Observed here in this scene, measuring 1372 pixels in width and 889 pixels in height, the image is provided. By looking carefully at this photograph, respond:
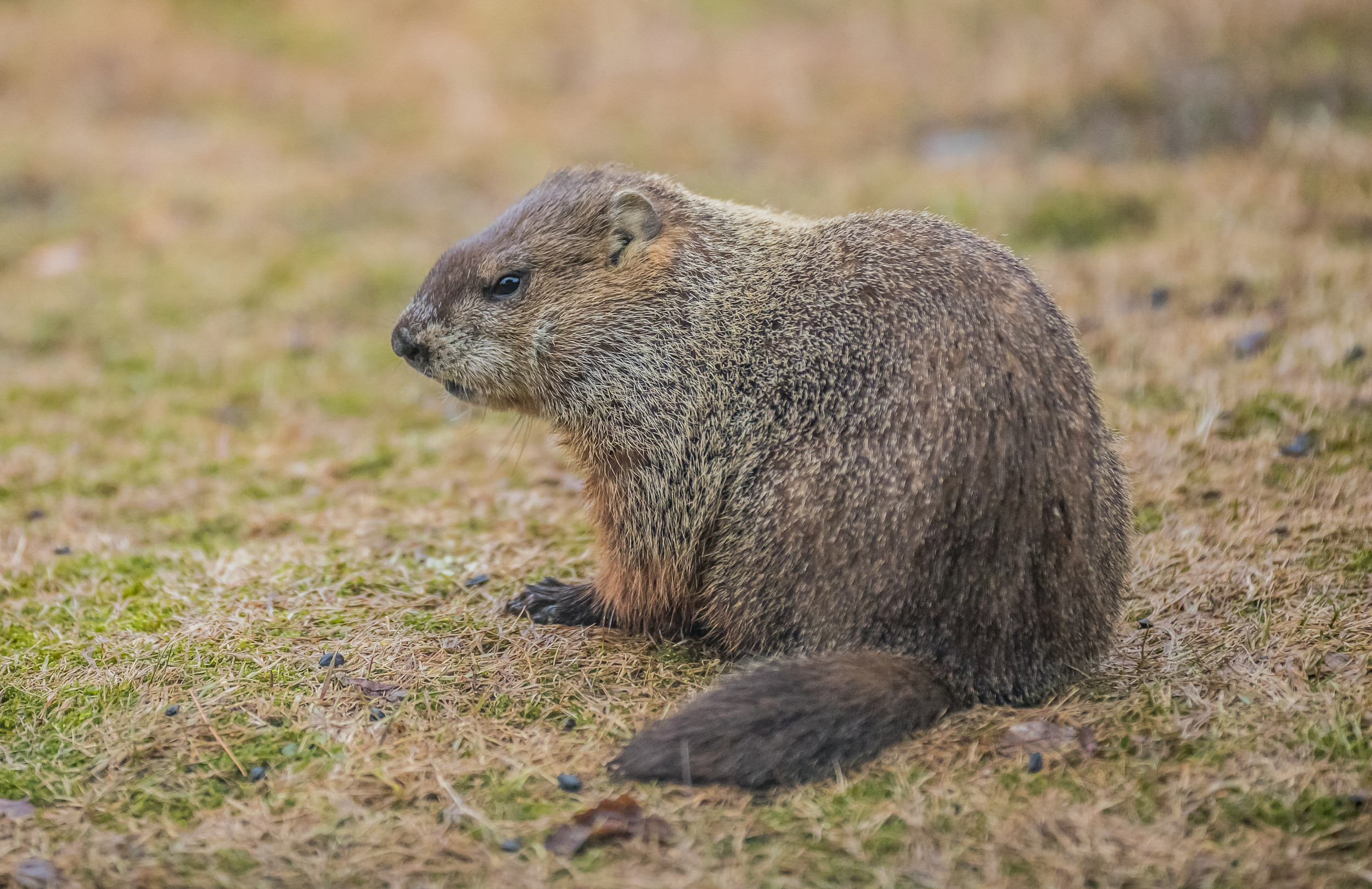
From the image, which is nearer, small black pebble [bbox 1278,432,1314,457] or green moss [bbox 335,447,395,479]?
small black pebble [bbox 1278,432,1314,457]

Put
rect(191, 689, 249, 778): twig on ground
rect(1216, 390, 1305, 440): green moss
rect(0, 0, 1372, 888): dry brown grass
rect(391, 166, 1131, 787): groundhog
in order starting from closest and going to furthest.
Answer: rect(0, 0, 1372, 888): dry brown grass → rect(191, 689, 249, 778): twig on ground → rect(391, 166, 1131, 787): groundhog → rect(1216, 390, 1305, 440): green moss

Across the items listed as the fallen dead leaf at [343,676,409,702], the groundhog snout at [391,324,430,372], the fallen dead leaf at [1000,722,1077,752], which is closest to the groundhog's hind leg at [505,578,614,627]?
the fallen dead leaf at [343,676,409,702]

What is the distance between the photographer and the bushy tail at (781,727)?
150 inches

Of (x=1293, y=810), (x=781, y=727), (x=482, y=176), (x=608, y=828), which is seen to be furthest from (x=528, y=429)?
(x=482, y=176)

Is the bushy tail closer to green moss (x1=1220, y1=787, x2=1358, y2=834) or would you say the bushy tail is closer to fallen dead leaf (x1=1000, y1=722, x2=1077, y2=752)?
fallen dead leaf (x1=1000, y1=722, x2=1077, y2=752)

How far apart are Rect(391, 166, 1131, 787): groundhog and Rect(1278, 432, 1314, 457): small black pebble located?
6.86ft

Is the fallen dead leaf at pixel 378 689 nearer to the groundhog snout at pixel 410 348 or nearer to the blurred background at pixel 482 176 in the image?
the groundhog snout at pixel 410 348

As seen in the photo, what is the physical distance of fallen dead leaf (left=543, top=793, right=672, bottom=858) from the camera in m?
3.62

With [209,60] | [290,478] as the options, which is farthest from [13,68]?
[290,478]

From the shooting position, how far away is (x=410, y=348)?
5242 mm

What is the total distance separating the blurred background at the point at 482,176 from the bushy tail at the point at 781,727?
8.97 feet

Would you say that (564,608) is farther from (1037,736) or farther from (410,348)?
(1037,736)

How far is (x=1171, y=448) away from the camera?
6.43m

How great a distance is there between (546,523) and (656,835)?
2913mm
